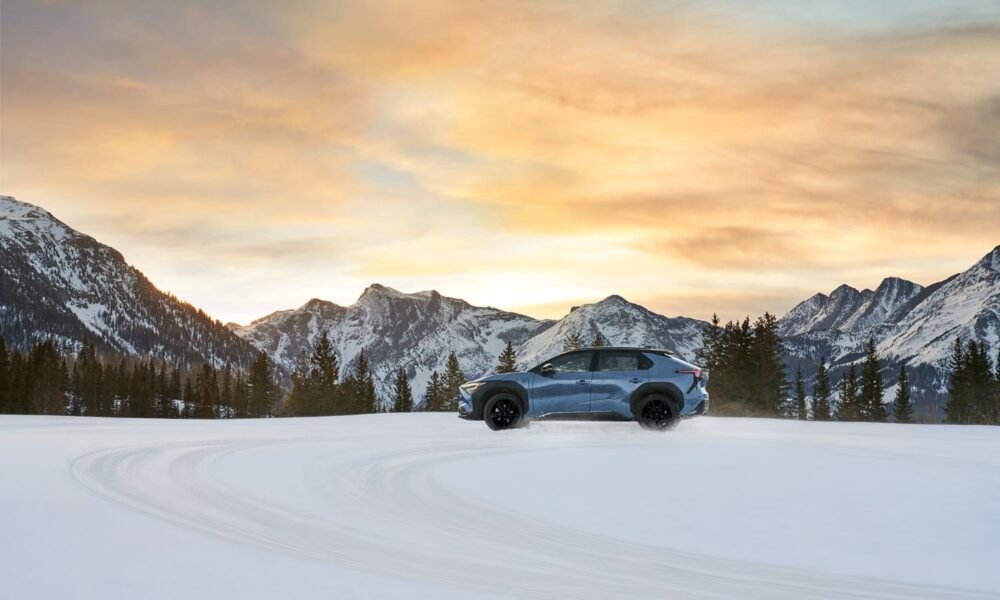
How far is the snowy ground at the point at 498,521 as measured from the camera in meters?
5.58

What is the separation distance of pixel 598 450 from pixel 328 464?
4.40m

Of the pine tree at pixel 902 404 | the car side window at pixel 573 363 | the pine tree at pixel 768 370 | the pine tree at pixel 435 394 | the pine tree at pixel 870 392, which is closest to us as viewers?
the car side window at pixel 573 363

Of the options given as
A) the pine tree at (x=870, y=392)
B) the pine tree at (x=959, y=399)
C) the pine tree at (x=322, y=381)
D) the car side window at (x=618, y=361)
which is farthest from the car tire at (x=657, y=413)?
the pine tree at (x=959, y=399)

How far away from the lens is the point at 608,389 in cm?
1650

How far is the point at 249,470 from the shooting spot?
10.9 meters

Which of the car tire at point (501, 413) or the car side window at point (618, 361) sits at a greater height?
the car side window at point (618, 361)

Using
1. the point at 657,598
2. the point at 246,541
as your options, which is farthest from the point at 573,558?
the point at 246,541

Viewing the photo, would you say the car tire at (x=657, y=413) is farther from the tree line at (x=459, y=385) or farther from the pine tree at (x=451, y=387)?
the pine tree at (x=451, y=387)

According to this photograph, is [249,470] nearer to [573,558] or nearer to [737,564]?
[573,558]

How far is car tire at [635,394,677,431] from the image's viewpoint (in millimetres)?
16609

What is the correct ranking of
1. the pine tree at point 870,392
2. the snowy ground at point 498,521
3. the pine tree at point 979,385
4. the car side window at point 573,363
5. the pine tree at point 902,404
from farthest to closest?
the pine tree at point 902,404
the pine tree at point 870,392
the pine tree at point 979,385
the car side window at point 573,363
the snowy ground at point 498,521

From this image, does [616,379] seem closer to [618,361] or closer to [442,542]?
[618,361]

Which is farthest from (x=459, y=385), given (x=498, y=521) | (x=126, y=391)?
(x=126, y=391)

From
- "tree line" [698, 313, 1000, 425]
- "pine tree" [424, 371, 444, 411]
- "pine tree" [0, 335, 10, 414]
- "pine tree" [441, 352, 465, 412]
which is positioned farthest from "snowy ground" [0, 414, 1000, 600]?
"pine tree" [0, 335, 10, 414]
